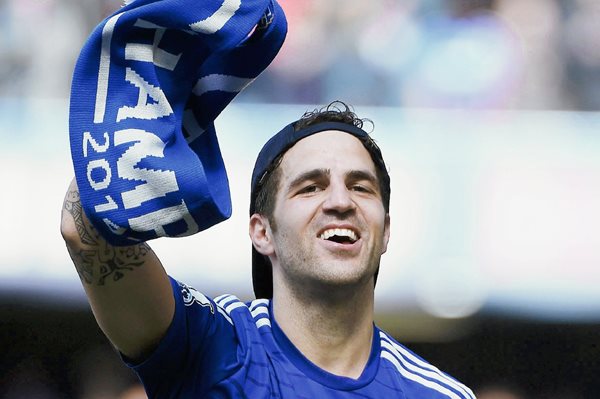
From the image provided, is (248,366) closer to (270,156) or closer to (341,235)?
(341,235)

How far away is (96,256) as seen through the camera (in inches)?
56.9

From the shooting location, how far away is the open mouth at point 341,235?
5.73 feet

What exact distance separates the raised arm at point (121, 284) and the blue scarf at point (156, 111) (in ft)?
0.28

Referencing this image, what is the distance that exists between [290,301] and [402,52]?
7.27 feet

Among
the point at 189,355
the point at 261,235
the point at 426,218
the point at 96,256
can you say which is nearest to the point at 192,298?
the point at 189,355

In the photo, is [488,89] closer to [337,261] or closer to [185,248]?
[185,248]

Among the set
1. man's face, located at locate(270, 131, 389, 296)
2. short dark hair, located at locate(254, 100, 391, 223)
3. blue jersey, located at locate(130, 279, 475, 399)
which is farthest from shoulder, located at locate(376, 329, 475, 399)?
short dark hair, located at locate(254, 100, 391, 223)

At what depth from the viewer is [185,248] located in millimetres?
3580

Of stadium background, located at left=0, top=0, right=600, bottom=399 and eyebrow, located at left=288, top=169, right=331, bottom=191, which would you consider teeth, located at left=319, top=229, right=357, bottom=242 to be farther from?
stadium background, located at left=0, top=0, right=600, bottom=399

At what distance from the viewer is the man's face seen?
5.71 ft

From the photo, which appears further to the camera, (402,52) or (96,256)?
(402,52)

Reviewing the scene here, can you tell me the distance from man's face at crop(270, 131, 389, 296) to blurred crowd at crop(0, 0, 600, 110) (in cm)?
180

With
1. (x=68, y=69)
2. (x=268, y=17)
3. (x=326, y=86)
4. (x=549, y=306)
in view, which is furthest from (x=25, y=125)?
(x=268, y=17)

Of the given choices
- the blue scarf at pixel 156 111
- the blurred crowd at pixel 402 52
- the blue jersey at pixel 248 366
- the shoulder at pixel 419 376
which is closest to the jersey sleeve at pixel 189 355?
the blue jersey at pixel 248 366
